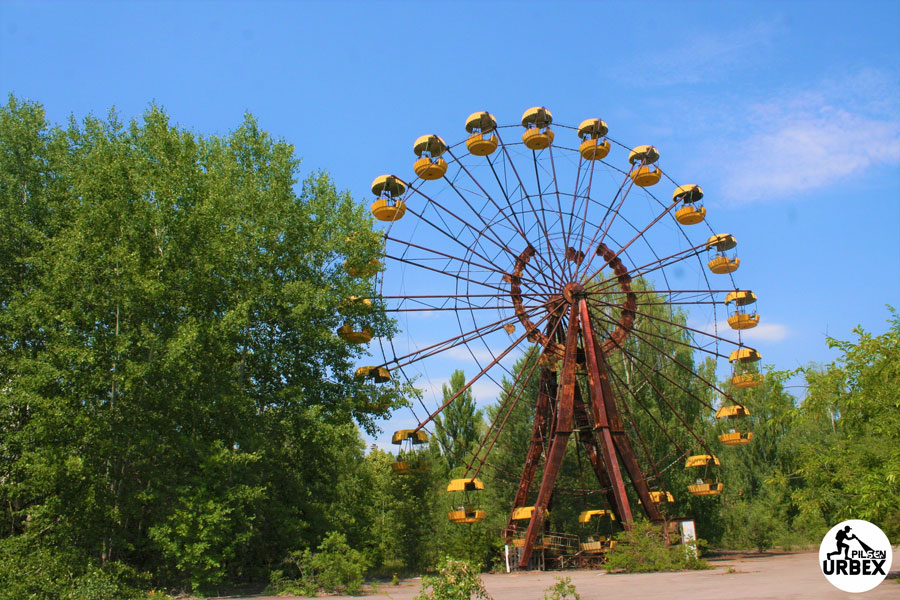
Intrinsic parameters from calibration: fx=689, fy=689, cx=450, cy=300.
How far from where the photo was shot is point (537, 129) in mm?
22609

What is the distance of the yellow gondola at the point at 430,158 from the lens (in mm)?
23109

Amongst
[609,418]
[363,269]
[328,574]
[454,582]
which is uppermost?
[363,269]

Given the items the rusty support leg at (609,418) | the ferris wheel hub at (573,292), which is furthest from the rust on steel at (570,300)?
the rusty support leg at (609,418)

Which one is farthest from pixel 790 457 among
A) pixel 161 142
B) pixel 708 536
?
pixel 161 142

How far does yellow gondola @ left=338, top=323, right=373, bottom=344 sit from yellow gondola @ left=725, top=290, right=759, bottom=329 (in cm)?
1231

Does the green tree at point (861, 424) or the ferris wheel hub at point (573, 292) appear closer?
the green tree at point (861, 424)

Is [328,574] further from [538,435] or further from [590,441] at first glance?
[590,441]

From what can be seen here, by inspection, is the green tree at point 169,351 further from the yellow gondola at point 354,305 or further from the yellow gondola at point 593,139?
the yellow gondola at point 593,139

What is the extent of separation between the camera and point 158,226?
17.6 metres

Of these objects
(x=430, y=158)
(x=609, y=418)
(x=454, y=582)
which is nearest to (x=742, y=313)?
(x=609, y=418)

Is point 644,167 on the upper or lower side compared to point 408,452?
upper

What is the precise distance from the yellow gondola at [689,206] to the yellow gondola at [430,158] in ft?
26.7

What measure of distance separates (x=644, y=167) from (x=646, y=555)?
42.8ft

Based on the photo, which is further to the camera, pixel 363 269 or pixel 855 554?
pixel 363 269
